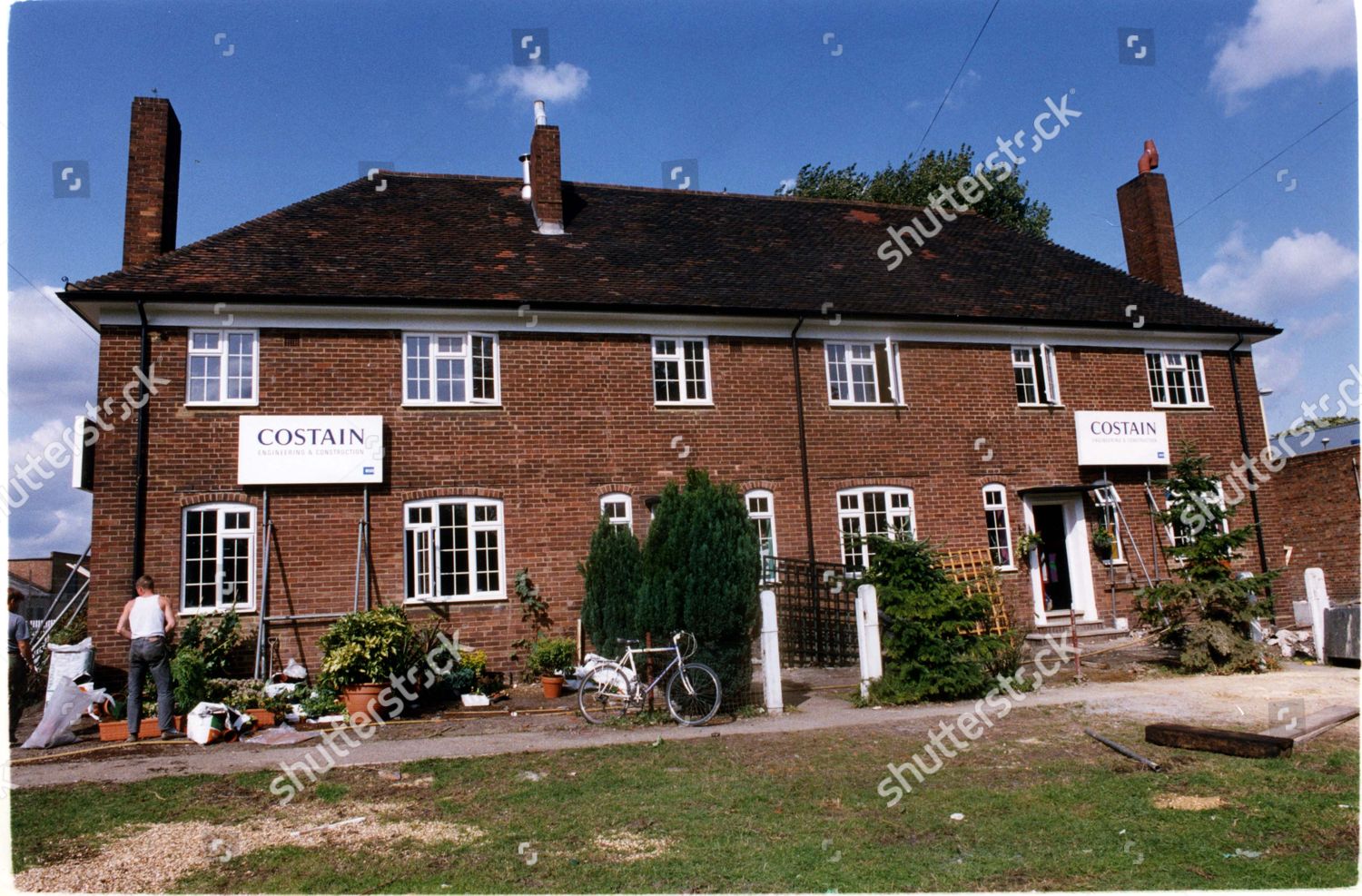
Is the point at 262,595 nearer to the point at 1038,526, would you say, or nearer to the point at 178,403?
the point at 178,403

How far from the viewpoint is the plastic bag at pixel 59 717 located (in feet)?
34.1

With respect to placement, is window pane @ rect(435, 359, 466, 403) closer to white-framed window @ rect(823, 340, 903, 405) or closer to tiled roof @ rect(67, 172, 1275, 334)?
tiled roof @ rect(67, 172, 1275, 334)

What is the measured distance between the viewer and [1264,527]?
19625mm

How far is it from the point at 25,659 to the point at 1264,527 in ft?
74.3

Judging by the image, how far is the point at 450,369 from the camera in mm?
15508

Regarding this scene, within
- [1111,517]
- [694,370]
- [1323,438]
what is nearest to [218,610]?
[694,370]

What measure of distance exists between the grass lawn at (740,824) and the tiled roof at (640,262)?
29.8 ft

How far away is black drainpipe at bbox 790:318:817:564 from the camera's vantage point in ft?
54.5

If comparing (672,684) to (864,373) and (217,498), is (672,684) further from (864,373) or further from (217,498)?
(864,373)

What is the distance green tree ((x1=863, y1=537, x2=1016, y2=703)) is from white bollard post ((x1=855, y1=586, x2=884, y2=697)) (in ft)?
0.31

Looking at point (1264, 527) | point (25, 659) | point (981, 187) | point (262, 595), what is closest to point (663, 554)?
point (262, 595)

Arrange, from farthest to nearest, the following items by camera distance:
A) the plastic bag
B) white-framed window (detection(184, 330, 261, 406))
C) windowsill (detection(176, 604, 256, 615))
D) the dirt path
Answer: white-framed window (detection(184, 330, 261, 406)) → windowsill (detection(176, 604, 256, 615)) → the plastic bag → the dirt path

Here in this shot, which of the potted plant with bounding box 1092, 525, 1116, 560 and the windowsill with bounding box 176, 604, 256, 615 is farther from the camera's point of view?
the potted plant with bounding box 1092, 525, 1116, 560

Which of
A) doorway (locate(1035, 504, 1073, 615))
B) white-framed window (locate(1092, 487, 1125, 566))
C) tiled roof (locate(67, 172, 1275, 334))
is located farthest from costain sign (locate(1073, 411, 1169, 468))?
tiled roof (locate(67, 172, 1275, 334))
